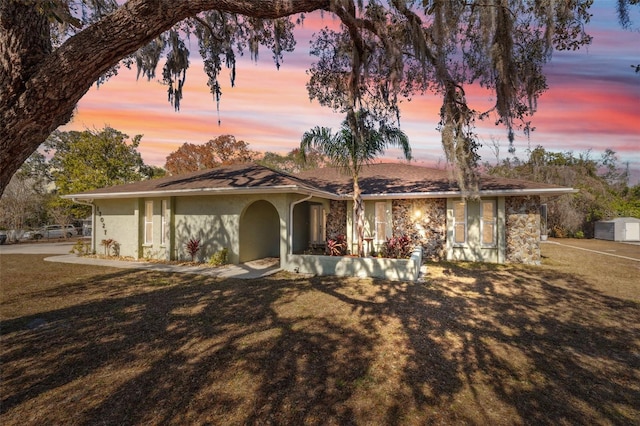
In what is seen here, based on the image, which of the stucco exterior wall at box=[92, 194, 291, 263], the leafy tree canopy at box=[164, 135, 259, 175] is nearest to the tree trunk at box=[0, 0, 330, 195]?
the stucco exterior wall at box=[92, 194, 291, 263]

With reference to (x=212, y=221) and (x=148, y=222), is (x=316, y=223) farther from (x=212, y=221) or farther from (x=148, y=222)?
(x=148, y=222)

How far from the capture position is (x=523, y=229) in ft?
42.4

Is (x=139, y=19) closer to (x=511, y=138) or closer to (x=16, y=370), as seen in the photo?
(x=16, y=370)

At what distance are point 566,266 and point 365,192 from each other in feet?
28.6

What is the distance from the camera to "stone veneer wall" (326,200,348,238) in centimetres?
1512

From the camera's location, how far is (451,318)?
6.26 metres

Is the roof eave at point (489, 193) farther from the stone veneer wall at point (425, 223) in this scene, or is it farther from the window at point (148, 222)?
the window at point (148, 222)

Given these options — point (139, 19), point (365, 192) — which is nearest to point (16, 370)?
point (139, 19)

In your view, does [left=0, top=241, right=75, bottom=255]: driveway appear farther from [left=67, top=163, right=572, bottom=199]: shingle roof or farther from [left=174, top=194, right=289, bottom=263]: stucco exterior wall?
[left=174, top=194, right=289, bottom=263]: stucco exterior wall

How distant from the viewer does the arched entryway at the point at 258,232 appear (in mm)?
12749

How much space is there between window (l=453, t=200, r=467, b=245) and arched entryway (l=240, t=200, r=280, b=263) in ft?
27.6

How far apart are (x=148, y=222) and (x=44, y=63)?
41.5 ft

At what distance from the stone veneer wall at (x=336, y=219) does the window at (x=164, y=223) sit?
7381 mm

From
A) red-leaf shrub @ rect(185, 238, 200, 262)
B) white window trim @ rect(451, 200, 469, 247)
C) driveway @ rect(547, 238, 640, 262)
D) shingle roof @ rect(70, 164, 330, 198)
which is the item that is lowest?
driveway @ rect(547, 238, 640, 262)
